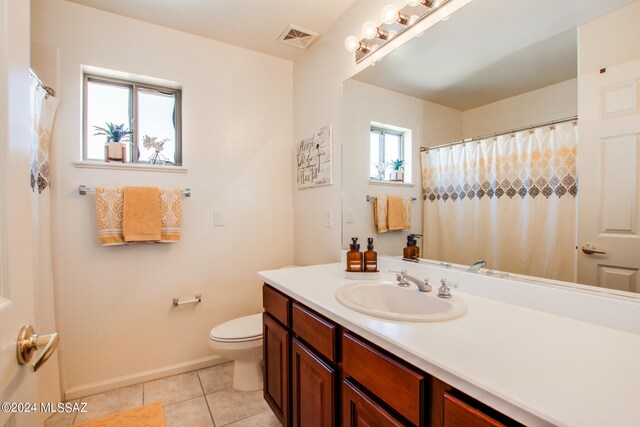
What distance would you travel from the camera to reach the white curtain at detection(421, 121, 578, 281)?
0.99 m

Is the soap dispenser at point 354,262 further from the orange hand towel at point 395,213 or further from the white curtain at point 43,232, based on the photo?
the white curtain at point 43,232

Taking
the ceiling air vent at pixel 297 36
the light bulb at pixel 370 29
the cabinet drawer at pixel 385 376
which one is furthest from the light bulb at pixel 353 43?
the cabinet drawer at pixel 385 376

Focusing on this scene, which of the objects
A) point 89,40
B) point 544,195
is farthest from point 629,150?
point 89,40

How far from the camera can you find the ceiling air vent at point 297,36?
6.89 ft

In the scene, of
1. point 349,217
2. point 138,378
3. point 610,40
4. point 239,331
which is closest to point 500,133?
point 610,40

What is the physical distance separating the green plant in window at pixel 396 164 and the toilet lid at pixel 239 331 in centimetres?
131

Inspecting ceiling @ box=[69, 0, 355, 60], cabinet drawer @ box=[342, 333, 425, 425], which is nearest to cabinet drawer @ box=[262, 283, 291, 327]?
cabinet drawer @ box=[342, 333, 425, 425]

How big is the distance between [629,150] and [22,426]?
5.34 ft

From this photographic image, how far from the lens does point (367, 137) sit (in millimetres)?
1780

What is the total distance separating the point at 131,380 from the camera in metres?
1.99

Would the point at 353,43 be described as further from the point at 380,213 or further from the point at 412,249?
the point at 412,249

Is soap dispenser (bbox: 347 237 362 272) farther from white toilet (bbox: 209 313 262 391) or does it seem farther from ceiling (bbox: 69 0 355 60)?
ceiling (bbox: 69 0 355 60)

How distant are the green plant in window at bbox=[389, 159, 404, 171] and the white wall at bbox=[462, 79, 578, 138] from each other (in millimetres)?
367

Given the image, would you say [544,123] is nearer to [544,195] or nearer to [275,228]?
[544,195]
